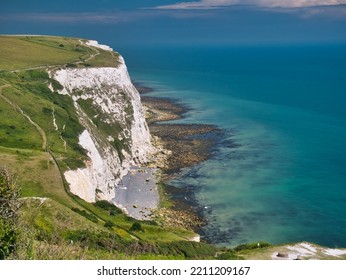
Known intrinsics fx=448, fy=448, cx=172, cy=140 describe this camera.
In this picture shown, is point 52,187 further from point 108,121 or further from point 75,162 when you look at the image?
point 108,121

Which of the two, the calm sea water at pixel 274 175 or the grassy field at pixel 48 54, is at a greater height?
the grassy field at pixel 48 54

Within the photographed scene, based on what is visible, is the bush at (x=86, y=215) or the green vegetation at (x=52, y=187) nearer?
the green vegetation at (x=52, y=187)

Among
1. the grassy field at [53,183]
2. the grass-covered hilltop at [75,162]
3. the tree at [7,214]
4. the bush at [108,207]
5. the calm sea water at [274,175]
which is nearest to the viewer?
the tree at [7,214]

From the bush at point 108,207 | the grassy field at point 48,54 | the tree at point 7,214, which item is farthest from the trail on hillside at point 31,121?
the tree at point 7,214

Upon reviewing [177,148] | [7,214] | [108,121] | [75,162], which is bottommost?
[177,148]

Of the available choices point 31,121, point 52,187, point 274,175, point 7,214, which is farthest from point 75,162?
point 274,175

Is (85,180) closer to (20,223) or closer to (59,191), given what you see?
(59,191)

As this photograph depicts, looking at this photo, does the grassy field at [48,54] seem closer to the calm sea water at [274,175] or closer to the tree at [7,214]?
the calm sea water at [274,175]

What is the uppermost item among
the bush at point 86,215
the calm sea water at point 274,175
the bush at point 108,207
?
the bush at point 86,215
